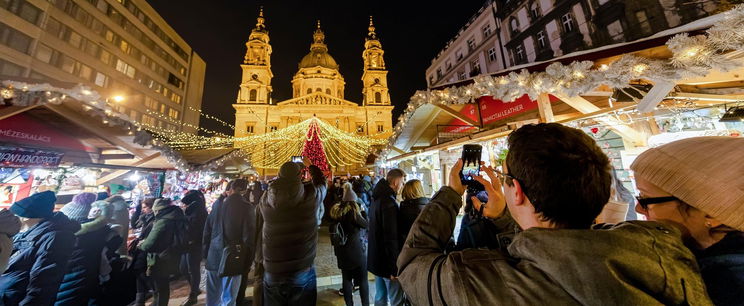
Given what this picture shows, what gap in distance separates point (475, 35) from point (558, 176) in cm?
2933

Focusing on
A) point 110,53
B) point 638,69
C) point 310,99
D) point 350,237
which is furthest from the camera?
point 310,99

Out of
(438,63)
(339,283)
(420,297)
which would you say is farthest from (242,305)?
(438,63)

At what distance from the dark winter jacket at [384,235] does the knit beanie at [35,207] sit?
148 inches

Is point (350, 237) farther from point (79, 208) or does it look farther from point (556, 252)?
point (79, 208)

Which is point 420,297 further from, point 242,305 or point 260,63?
point 260,63

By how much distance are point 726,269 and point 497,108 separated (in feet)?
15.0

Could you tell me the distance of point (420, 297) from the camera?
0.96 meters

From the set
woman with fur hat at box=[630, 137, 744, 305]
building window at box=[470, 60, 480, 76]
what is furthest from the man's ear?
building window at box=[470, 60, 480, 76]

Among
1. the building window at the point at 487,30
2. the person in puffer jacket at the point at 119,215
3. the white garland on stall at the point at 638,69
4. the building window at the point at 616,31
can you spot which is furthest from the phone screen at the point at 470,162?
the building window at the point at 487,30

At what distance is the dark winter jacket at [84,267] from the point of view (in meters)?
2.93

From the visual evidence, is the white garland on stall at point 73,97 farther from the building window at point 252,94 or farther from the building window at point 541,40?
the building window at point 252,94

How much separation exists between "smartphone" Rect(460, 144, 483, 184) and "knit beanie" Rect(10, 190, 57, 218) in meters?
4.43

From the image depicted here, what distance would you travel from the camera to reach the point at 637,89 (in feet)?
9.57

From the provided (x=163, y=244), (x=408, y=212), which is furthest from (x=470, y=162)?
(x=163, y=244)
